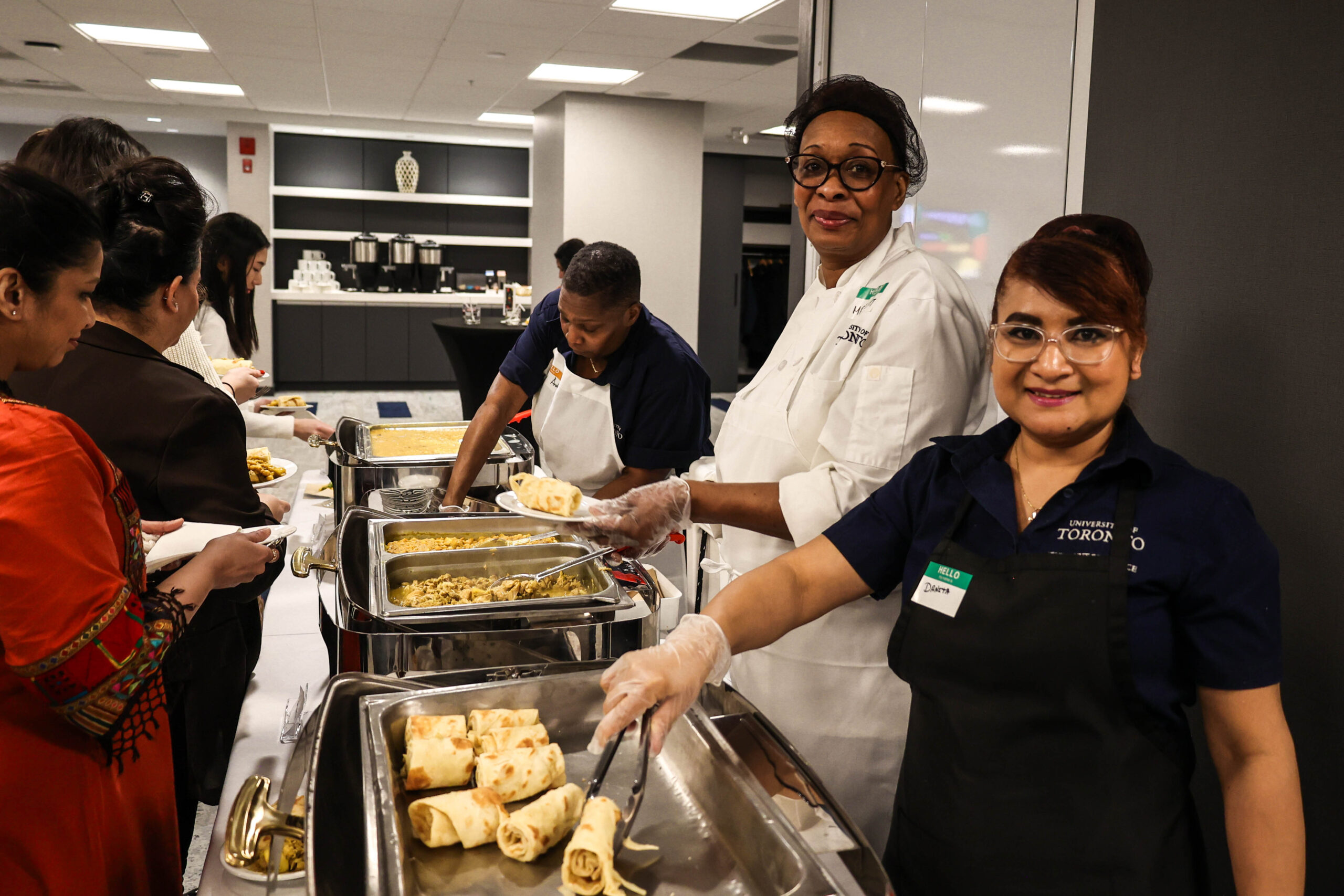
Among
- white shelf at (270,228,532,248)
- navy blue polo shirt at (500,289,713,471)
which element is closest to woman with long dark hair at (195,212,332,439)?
navy blue polo shirt at (500,289,713,471)

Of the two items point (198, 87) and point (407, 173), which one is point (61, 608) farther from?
point (407, 173)

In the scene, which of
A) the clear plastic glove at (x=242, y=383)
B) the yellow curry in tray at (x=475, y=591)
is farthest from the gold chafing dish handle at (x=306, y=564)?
the clear plastic glove at (x=242, y=383)

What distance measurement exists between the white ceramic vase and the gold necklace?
9.76m

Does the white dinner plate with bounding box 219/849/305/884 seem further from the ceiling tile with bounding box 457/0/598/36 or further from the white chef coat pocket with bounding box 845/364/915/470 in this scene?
the ceiling tile with bounding box 457/0/598/36

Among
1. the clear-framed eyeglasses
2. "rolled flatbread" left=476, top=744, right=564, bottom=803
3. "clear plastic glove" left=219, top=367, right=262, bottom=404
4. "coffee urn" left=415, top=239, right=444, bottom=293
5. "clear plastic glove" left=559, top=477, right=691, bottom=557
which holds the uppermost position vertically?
"coffee urn" left=415, top=239, right=444, bottom=293

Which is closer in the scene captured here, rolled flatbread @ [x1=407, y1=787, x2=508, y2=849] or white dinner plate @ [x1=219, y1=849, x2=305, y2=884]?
rolled flatbread @ [x1=407, y1=787, x2=508, y2=849]

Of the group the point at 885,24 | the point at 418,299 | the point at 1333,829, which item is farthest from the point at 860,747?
the point at 418,299

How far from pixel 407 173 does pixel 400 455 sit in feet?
26.5

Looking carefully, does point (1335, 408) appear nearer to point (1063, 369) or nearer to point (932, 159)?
point (1063, 369)

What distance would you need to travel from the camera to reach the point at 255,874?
1.04 m

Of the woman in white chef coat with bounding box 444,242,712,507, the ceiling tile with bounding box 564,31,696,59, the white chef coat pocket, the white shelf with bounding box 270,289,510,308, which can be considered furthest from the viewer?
the white shelf with bounding box 270,289,510,308

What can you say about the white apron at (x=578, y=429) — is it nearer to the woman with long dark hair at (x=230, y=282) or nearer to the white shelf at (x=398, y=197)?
the woman with long dark hair at (x=230, y=282)

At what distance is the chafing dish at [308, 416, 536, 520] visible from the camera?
7.98 ft

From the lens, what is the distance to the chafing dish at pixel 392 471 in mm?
2432
